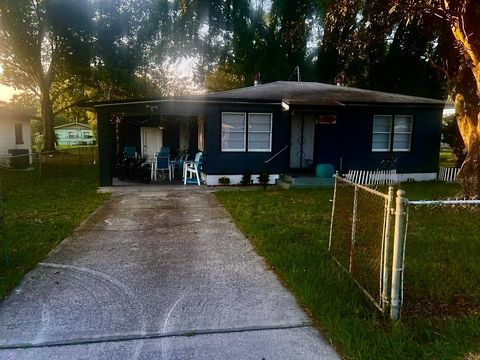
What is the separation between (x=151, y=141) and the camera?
1781 centimetres

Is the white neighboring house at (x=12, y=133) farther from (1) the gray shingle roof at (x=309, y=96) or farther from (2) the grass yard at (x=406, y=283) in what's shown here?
(2) the grass yard at (x=406, y=283)

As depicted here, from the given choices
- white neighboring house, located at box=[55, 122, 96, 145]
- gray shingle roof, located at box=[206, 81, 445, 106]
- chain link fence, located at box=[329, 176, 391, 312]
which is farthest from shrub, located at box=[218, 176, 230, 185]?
white neighboring house, located at box=[55, 122, 96, 145]

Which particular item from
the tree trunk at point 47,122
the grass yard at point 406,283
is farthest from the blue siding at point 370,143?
the tree trunk at point 47,122

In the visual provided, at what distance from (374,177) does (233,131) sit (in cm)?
535

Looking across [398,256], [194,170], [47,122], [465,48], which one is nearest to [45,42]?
[47,122]

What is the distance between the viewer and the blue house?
1265 centimetres

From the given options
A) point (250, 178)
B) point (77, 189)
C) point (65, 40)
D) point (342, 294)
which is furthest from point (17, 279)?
point (65, 40)

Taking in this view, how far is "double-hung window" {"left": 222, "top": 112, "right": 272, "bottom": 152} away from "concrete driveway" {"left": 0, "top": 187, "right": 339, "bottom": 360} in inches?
265

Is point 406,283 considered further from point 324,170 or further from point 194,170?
point 194,170

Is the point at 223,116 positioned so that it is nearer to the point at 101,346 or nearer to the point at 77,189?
the point at 77,189

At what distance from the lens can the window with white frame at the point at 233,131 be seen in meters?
13.1

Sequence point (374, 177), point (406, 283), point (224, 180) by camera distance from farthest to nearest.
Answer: point (374, 177)
point (224, 180)
point (406, 283)

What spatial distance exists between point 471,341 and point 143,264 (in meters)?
3.94

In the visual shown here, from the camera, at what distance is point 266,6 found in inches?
1167
